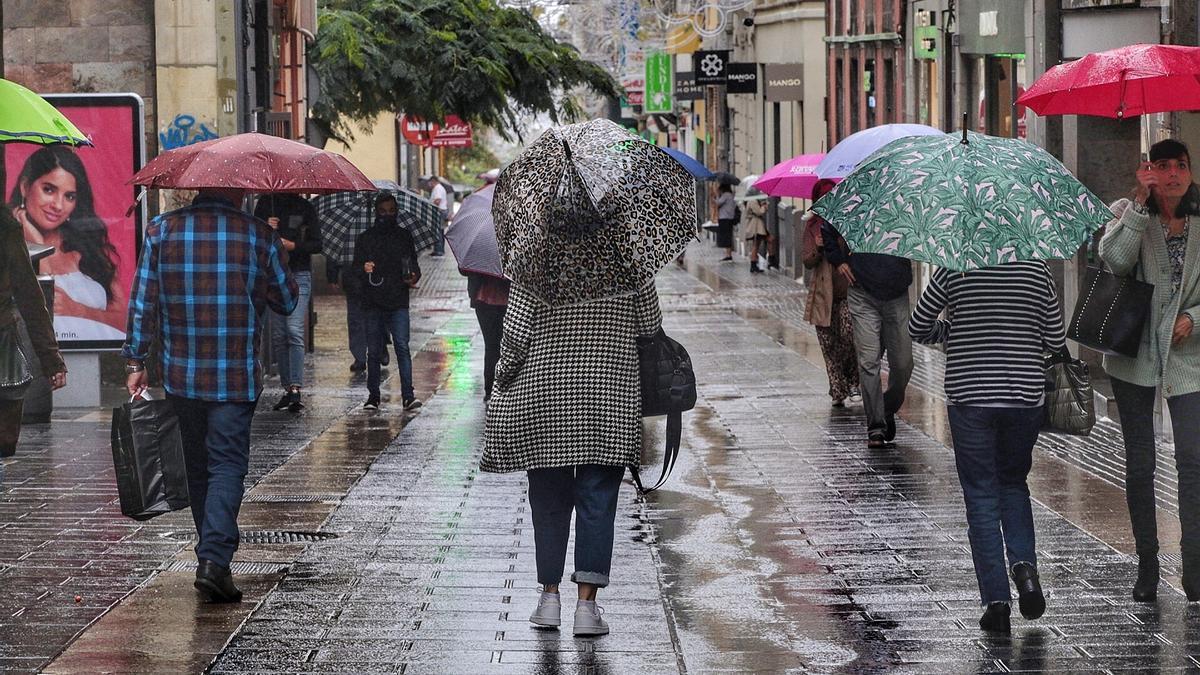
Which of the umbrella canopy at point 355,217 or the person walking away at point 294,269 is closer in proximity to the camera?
the person walking away at point 294,269

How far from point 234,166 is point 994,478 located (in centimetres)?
341

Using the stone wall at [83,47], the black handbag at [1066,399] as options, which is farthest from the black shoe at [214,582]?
the stone wall at [83,47]

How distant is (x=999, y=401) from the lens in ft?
22.7

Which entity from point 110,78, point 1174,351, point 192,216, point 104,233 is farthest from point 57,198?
point 1174,351

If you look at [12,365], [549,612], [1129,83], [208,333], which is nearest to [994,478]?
[549,612]

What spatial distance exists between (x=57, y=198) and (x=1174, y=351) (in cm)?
968

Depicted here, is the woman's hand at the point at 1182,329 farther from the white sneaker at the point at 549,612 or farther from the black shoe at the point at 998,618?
the white sneaker at the point at 549,612

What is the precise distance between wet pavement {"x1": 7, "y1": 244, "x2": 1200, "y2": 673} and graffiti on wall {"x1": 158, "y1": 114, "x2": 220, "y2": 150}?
117 inches

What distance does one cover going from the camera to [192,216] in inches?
302

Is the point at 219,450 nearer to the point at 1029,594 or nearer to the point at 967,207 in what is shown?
the point at 967,207

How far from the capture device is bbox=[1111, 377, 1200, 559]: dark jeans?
741 cm

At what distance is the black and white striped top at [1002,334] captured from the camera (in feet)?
22.7

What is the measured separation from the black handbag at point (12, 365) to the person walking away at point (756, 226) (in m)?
27.0

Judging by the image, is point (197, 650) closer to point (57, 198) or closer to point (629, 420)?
point (629, 420)
